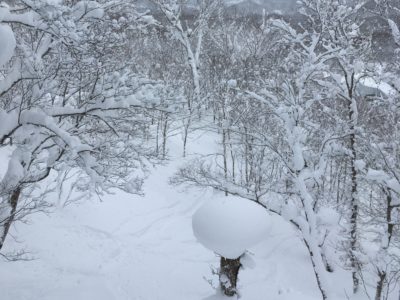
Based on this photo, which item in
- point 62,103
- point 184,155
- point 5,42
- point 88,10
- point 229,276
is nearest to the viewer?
point 5,42

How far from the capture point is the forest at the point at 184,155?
7.31 m

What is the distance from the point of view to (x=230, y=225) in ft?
22.7

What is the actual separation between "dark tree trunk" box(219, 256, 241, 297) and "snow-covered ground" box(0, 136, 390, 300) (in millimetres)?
3210

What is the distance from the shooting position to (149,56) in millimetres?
31281

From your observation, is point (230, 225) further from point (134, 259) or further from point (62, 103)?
point (134, 259)

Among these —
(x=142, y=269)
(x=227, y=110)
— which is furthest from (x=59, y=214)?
(x=227, y=110)

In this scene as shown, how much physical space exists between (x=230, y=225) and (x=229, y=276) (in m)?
1.51

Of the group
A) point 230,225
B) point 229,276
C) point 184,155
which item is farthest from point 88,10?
point 184,155

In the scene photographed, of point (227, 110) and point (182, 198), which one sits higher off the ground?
point (227, 110)

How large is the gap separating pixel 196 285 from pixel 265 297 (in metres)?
2.41

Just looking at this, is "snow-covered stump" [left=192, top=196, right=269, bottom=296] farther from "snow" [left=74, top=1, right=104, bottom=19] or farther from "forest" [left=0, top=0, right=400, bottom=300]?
"snow" [left=74, top=1, right=104, bottom=19]

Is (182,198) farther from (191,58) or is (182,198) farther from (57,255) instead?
(191,58)

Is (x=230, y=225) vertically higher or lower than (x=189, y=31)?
lower

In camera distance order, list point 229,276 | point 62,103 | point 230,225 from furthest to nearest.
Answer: point 62,103, point 229,276, point 230,225
